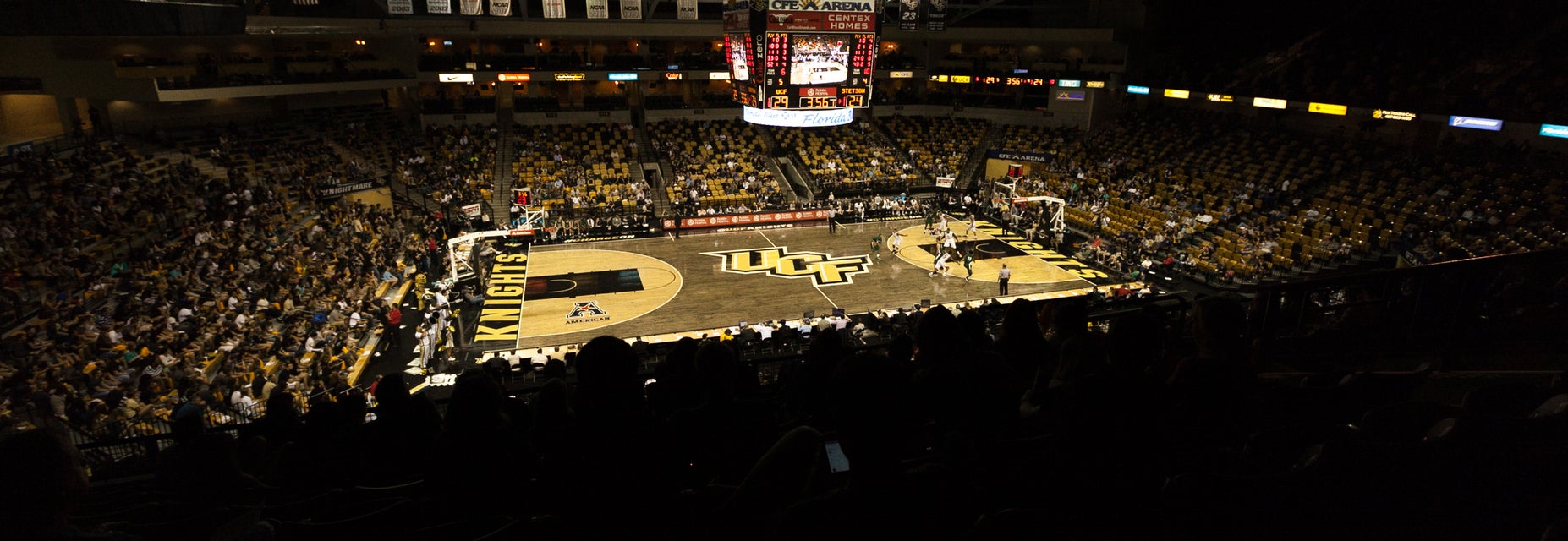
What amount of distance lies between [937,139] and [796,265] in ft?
63.2

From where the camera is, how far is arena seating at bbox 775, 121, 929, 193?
120 feet

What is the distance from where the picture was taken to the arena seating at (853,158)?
120ft

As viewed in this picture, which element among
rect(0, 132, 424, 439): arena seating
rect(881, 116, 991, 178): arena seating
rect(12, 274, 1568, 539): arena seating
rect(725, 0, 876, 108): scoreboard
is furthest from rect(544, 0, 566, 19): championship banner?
rect(12, 274, 1568, 539): arena seating

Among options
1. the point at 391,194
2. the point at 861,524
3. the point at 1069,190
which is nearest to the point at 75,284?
the point at 391,194

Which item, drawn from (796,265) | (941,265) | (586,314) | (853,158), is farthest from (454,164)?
(941,265)

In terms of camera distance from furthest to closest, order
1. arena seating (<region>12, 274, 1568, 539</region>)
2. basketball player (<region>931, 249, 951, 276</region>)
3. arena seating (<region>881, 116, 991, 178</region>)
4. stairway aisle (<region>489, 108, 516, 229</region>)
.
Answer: arena seating (<region>881, 116, 991, 178</region>) → stairway aisle (<region>489, 108, 516, 229</region>) → basketball player (<region>931, 249, 951, 276</region>) → arena seating (<region>12, 274, 1568, 539</region>)

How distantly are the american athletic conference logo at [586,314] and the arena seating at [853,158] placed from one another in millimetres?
16203

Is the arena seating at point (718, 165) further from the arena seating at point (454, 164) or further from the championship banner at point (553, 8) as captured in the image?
the championship banner at point (553, 8)

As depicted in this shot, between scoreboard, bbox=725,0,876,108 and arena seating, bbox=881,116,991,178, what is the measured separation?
52.5 feet

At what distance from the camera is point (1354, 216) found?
2412 centimetres

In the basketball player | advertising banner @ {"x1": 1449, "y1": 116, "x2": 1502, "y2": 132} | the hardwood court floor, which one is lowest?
the hardwood court floor

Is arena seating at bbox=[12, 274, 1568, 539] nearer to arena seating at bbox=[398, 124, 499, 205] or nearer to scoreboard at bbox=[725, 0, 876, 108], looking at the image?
scoreboard at bbox=[725, 0, 876, 108]

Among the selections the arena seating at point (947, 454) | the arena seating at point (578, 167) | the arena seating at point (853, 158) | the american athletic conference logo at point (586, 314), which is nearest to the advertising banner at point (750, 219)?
the arena seating at point (578, 167)

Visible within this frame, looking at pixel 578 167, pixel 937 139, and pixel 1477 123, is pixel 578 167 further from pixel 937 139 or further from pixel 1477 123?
pixel 1477 123
